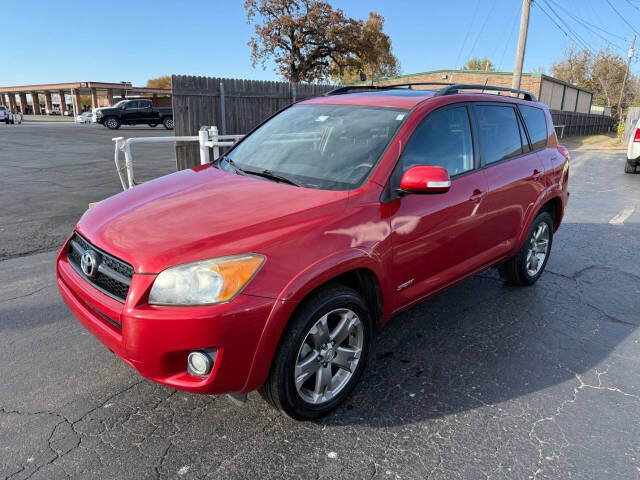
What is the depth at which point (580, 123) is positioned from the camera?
34.2 meters

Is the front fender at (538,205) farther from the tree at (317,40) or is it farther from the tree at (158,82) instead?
the tree at (158,82)

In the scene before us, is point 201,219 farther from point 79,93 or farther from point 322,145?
point 79,93

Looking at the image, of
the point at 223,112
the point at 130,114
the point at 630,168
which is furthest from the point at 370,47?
the point at 223,112

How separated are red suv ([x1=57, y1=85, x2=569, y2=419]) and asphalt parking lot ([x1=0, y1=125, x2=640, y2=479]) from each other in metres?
0.29

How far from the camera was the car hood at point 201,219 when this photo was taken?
7.31 feet

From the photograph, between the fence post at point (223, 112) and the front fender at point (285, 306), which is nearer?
the front fender at point (285, 306)

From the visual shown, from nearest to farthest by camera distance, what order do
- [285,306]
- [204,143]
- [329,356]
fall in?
[285,306] → [329,356] → [204,143]

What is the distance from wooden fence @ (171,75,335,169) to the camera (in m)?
8.65

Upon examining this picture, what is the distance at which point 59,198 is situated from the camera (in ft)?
27.4

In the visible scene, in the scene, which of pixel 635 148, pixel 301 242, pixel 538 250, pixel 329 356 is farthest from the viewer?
pixel 635 148

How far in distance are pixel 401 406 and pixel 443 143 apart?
1800 mm

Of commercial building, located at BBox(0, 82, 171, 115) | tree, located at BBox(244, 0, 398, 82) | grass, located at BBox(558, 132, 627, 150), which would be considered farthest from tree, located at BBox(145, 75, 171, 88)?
grass, located at BBox(558, 132, 627, 150)

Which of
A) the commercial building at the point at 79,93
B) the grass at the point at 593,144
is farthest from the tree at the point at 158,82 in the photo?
the grass at the point at 593,144

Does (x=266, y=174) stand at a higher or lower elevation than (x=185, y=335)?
higher
